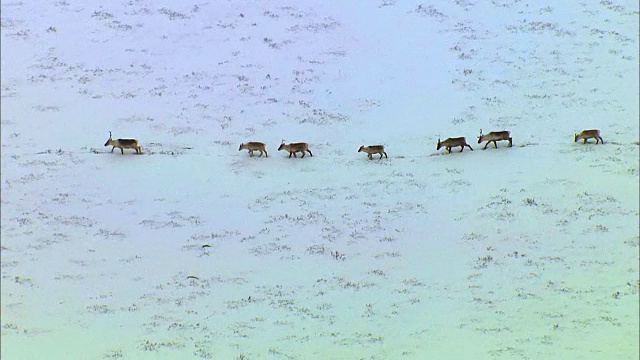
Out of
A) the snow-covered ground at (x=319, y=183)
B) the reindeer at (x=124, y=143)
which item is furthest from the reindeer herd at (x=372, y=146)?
the snow-covered ground at (x=319, y=183)

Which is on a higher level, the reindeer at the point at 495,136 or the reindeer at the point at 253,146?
the reindeer at the point at 495,136

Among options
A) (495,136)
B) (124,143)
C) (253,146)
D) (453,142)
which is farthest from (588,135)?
(124,143)

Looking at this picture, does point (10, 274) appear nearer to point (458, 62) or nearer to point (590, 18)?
point (458, 62)

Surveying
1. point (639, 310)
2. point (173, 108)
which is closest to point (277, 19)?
point (173, 108)

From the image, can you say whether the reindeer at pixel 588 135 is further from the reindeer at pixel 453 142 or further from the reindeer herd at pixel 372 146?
the reindeer at pixel 453 142

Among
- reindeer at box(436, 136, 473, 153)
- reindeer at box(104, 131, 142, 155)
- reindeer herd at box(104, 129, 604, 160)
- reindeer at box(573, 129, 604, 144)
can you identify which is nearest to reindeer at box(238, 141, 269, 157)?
reindeer herd at box(104, 129, 604, 160)

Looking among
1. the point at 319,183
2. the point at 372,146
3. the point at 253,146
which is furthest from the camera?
the point at 253,146

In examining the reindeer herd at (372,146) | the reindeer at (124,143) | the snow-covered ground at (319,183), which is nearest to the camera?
the snow-covered ground at (319,183)

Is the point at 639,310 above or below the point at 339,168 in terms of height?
below

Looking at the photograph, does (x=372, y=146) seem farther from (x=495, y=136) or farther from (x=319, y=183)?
(x=495, y=136)
